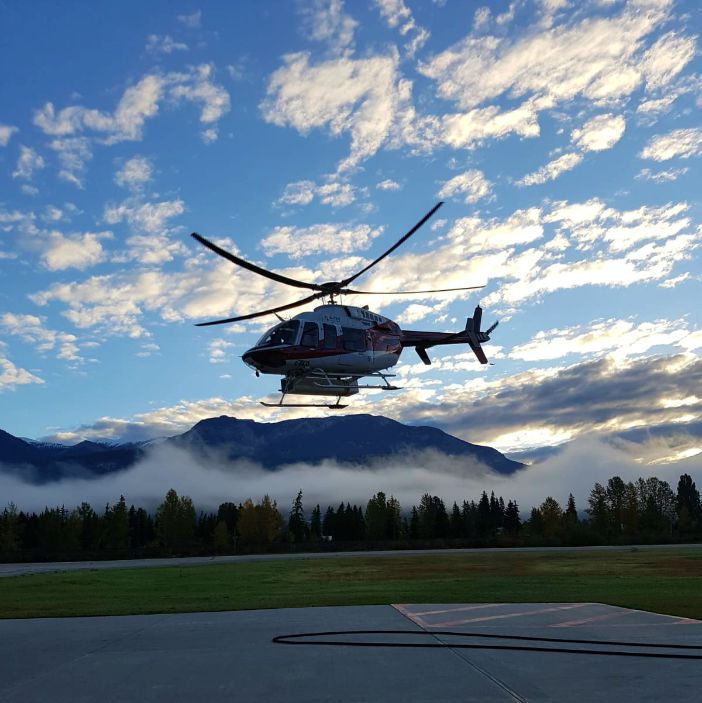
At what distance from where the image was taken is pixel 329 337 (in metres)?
29.6

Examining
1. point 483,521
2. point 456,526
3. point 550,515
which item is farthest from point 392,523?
point 550,515

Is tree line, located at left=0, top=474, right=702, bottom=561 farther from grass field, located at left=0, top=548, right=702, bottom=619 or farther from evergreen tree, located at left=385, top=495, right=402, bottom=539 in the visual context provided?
grass field, located at left=0, top=548, right=702, bottom=619

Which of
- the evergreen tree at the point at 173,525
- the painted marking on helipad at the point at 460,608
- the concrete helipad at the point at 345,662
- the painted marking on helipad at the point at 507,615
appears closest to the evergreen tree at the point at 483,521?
the evergreen tree at the point at 173,525

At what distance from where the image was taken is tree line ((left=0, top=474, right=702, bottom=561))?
83.7 m

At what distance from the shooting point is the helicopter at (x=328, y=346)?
28.6 meters

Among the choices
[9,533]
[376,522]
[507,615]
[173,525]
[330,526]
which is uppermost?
[376,522]

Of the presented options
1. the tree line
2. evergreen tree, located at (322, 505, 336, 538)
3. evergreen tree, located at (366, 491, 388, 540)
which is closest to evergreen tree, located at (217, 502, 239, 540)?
the tree line

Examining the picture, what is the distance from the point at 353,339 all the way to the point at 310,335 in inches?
Answer: 90.7

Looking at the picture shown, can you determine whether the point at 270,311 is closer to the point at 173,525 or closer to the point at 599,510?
the point at 173,525

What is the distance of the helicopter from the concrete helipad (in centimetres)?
1522

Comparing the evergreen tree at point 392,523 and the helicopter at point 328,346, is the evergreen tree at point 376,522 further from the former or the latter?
the helicopter at point 328,346

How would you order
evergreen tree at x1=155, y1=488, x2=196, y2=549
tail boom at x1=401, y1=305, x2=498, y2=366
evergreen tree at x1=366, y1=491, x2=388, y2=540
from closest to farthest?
tail boom at x1=401, y1=305, x2=498, y2=366, evergreen tree at x1=155, y1=488, x2=196, y2=549, evergreen tree at x1=366, y1=491, x2=388, y2=540

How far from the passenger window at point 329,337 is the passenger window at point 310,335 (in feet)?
1.46

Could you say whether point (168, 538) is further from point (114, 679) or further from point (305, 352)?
point (114, 679)
